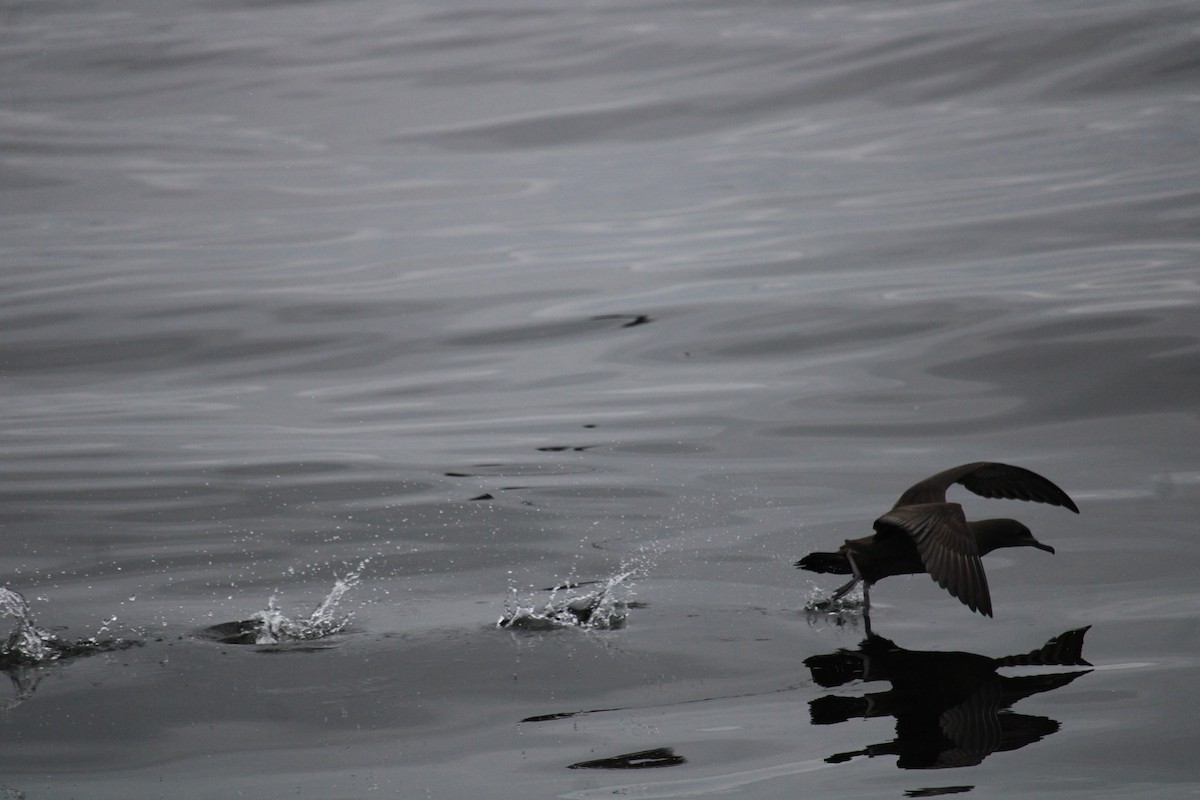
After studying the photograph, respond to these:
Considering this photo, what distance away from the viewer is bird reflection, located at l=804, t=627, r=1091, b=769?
4645mm

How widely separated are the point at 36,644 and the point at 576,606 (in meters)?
2.13

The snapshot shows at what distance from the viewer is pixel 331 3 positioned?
38.9m

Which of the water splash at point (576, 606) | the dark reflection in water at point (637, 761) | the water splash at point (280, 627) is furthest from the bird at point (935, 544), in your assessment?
the water splash at point (280, 627)

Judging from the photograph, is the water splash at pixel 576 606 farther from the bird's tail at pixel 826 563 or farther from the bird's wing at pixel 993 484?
the bird's wing at pixel 993 484

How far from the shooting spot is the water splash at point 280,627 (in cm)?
608

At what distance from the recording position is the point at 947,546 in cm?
596

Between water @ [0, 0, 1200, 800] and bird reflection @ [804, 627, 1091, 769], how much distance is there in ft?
0.15

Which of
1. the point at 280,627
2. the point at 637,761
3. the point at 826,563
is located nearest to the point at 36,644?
the point at 280,627

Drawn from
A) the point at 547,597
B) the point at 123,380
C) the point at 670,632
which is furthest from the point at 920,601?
the point at 123,380

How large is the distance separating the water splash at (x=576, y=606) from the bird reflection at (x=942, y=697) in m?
0.99

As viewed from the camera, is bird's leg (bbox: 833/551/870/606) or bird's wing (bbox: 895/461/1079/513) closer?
bird's leg (bbox: 833/551/870/606)

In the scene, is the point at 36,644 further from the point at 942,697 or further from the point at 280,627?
→ the point at 942,697

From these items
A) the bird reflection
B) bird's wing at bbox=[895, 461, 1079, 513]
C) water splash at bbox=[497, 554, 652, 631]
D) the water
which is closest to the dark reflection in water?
the water

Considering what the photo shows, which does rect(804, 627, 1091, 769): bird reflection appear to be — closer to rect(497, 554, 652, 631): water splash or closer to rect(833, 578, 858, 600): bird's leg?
rect(833, 578, 858, 600): bird's leg
